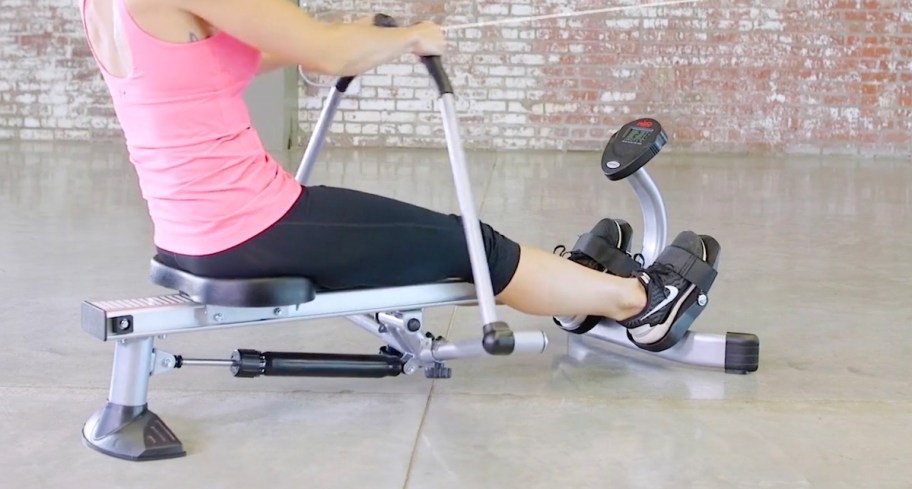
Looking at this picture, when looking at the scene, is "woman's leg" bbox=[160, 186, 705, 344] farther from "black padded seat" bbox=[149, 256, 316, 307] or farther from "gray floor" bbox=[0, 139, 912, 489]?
"gray floor" bbox=[0, 139, 912, 489]

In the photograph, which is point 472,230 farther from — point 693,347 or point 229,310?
point 693,347

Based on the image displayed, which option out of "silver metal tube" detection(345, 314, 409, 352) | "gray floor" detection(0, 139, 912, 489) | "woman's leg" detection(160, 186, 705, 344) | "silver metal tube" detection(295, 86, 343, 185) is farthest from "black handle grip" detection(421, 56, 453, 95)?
"gray floor" detection(0, 139, 912, 489)

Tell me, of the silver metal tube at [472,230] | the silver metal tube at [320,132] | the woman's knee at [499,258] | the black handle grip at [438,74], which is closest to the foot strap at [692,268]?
the woman's knee at [499,258]

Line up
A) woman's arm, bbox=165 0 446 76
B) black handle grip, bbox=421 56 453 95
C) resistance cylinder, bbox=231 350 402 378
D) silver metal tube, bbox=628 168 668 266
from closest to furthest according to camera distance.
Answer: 1. woman's arm, bbox=165 0 446 76
2. black handle grip, bbox=421 56 453 95
3. resistance cylinder, bbox=231 350 402 378
4. silver metal tube, bbox=628 168 668 266

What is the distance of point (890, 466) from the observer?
2.00 metres

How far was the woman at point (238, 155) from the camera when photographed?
1913 mm

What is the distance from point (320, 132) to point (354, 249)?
520 mm

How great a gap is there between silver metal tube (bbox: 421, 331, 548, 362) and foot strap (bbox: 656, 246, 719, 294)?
1.48 feet

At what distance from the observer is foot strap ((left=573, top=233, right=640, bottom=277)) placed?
8.54 feet

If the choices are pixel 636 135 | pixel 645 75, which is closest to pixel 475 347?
pixel 636 135

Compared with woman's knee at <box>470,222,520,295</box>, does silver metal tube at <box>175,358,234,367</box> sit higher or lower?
lower

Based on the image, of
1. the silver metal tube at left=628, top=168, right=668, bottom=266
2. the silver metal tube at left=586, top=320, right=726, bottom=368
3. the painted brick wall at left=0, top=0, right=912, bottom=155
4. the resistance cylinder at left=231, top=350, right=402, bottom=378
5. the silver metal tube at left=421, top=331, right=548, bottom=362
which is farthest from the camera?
the painted brick wall at left=0, top=0, right=912, bottom=155

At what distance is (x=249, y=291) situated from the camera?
2.00 metres

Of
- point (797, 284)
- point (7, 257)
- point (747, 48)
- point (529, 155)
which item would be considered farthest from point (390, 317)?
point (747, 48)
